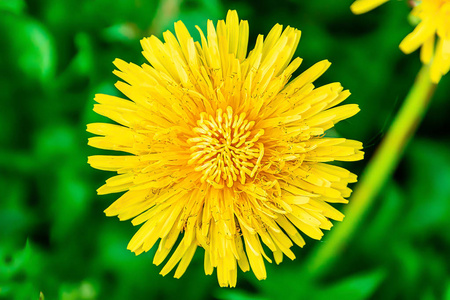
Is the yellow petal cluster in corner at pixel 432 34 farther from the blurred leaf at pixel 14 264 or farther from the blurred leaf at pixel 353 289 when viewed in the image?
the blurred leaf at pixel 14 264

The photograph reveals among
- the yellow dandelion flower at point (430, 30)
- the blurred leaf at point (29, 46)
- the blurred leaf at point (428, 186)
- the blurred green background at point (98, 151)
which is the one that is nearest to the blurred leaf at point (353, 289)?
the blurred green background at point (98, 151)

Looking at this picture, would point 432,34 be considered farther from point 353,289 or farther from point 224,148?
point 353,289

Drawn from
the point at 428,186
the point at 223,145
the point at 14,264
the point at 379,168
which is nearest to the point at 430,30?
the point at 379,168

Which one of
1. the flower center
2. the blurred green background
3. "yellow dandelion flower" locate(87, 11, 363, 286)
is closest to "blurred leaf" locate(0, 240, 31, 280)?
the blurred green background

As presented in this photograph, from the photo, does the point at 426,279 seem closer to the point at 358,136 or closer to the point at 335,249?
the point at 335,249

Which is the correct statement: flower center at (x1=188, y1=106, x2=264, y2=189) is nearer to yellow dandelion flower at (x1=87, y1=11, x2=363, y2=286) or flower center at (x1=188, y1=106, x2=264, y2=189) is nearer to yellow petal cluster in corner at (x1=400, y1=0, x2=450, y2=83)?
yellow dandelion flower at (x1=87, y1=11, x2=363, y2=286)

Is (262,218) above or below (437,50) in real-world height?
below

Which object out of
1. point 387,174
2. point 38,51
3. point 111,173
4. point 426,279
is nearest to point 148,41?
point 111,173
